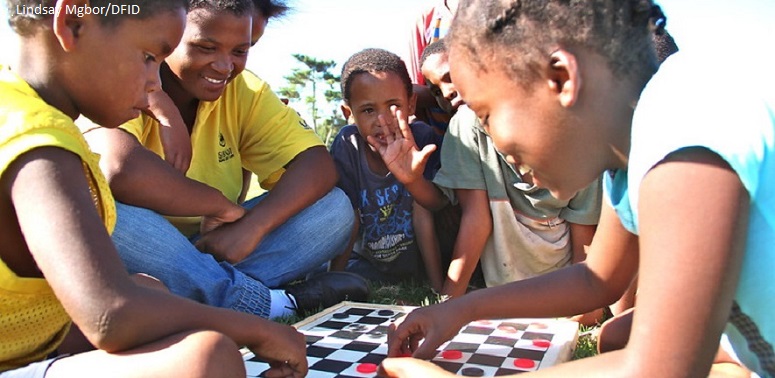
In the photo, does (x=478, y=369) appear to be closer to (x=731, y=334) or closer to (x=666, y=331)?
(x=731, y=334)

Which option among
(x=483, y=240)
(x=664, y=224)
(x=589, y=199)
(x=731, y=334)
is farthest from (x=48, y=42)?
(x=589, y=199)

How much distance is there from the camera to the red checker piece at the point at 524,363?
155cm

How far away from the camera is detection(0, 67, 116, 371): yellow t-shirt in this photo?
3.49 ft

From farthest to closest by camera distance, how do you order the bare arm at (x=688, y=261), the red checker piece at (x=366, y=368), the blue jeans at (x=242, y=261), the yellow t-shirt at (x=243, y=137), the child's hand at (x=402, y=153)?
the child's hand at (x=402, y=153) → the yellow t-shirt at (x=243, y=137) → the blue jeans at (x=242, y=261) → the red checker piece at (x=366, y=368) → the bare arm at (x=688, y=261)

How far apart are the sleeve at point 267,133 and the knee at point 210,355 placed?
1409mm

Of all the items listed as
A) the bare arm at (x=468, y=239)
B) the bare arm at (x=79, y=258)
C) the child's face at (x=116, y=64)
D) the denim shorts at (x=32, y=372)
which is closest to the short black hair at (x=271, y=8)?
the bare arm at (x=468, y=239)

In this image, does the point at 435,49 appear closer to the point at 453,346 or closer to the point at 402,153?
the point at 402,153

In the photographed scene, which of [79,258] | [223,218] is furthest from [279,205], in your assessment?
[79,258]

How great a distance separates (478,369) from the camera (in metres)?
1.54

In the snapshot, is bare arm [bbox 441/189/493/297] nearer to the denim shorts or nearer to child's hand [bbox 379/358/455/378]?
child's hand [bbox 379/358/455/378]

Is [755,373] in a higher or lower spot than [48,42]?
lower

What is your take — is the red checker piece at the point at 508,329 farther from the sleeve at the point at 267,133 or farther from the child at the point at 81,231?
the sleeve at the point at 267,133

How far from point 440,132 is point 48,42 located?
1.96 metres

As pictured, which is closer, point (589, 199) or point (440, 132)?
point (589, 199)
